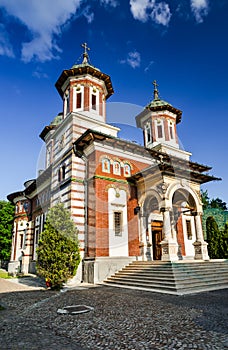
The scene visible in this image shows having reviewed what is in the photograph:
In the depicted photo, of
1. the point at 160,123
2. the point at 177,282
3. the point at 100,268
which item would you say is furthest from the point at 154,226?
the point at 160,123

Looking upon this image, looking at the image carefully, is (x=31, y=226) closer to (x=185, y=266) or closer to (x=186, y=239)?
(x=186, y=239)

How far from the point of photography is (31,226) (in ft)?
86.0

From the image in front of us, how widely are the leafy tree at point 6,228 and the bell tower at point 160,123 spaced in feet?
70.1

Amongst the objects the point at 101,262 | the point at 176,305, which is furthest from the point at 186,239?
the point at 176,305

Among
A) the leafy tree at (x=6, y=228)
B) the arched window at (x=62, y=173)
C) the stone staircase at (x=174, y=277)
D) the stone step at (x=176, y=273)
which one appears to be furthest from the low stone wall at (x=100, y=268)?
the leafy tree at (x=6, y=228)

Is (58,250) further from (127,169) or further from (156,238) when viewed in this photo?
(156,238)

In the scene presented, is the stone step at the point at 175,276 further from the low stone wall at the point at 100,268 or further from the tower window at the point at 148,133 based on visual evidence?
the tower window at the point at 148,133

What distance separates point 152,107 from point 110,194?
13206mm

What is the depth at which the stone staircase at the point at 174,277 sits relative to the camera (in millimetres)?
10727

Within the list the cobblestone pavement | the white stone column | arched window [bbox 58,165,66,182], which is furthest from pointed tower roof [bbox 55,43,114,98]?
the cobblestone pavement

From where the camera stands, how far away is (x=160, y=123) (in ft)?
82.6

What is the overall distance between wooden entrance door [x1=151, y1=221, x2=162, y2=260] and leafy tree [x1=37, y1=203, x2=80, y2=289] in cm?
779

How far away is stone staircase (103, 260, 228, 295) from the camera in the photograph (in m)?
10.7

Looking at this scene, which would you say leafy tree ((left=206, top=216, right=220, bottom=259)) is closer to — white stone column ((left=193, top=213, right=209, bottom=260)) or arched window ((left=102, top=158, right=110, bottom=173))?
white stone column ((left=193, top=213, right=209, bottom=260))
